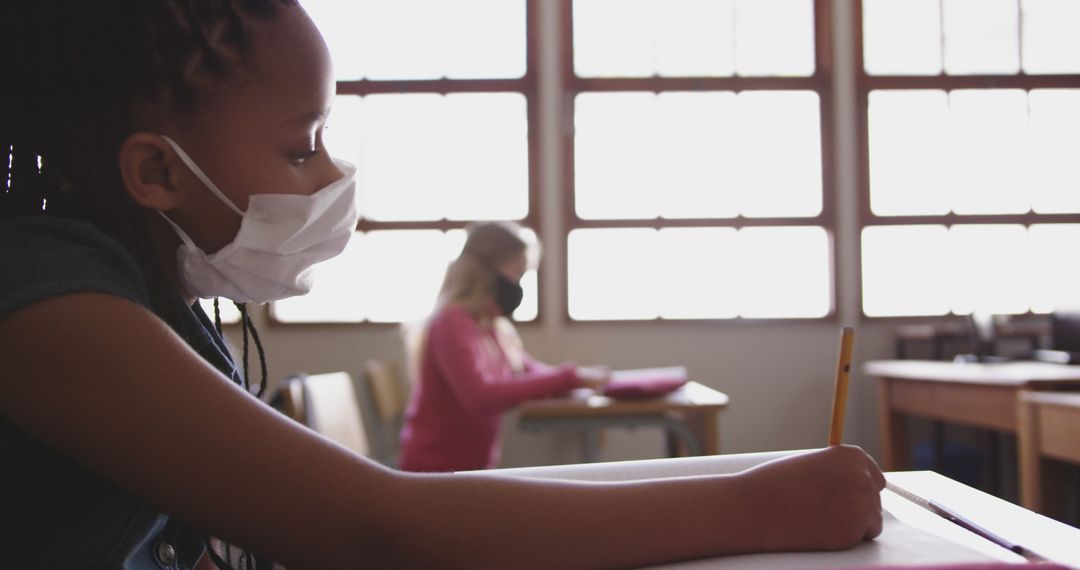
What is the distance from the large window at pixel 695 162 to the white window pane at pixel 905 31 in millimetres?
266

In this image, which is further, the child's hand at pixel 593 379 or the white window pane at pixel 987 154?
the white window pane at pixel 987 154

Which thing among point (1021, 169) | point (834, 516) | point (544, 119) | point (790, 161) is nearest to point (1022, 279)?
point (1021, 169)

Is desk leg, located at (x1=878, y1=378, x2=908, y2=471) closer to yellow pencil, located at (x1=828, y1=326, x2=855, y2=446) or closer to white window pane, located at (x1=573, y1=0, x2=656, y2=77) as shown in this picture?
white window pane, located at (x1=573, y1=0, x2=656, y2=77)

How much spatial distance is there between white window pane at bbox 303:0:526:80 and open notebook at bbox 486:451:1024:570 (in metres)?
3.52

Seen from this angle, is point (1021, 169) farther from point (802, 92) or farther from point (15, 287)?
point (15, 287)

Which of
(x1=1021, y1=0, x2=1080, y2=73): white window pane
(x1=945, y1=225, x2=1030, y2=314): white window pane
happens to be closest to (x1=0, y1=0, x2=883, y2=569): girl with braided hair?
(x1=945, y1=225, x2=1030, y2=314): white window pane

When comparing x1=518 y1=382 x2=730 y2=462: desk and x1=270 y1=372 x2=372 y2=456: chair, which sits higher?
x1=270 y1=372 x2=372 y2=456: chair

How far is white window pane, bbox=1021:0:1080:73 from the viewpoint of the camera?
4156 millimetres

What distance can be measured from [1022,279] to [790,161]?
1.26 m

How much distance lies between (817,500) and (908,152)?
3.98m

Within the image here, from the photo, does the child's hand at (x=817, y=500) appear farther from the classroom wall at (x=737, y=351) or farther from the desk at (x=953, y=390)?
the classroom wall at (x=737, y=351)

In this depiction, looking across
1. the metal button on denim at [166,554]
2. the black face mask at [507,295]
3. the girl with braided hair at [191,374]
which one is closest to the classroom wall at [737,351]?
the black face mask at [507,295]

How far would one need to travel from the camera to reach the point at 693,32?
4121 millimetres

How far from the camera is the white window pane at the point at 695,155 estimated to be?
4074 millimetres
